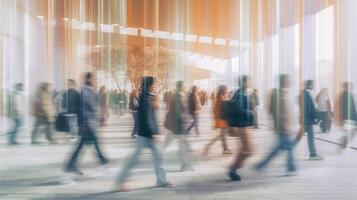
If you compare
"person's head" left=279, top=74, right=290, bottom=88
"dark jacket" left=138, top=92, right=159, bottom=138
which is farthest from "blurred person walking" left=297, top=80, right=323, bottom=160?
"dark jacket" left=138, top=92, right=159, bottom=138

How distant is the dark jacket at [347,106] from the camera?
10.3 meters

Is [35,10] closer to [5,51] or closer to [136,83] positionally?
[5,51]

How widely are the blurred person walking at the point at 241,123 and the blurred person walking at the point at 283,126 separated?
68 cm

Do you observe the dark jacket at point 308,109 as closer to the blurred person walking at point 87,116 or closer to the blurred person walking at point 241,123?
the blurred person walking at point 241,123

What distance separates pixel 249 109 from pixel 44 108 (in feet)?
20.4

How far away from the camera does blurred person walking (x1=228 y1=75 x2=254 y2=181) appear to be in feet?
23.6

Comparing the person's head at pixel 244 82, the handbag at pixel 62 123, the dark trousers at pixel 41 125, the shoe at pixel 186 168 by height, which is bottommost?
the shoe at pixel 186 168

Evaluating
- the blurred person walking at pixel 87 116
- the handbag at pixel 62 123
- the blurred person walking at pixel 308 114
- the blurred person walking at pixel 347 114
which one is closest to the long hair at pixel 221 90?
the blurred person walking at pixel 308 114

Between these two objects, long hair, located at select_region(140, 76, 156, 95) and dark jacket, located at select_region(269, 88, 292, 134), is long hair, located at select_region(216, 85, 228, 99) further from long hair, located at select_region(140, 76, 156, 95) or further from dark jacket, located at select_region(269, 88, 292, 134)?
long hair, located at select_region(140, 76, 156, 95)

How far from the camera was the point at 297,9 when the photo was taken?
73.8 feet

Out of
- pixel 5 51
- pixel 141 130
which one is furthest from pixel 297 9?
pixel 141 130

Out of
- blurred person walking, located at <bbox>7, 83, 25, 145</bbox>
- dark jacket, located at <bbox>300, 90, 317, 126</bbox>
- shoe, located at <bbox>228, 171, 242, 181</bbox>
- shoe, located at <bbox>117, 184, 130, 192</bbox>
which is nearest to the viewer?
shoe, located at <bbox>117, 184, 130, 192</bbox>

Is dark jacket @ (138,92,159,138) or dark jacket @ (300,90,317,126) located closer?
dark jacket @ (138,92,159,138)

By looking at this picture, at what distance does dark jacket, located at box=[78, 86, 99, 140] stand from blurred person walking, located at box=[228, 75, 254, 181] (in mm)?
2024
